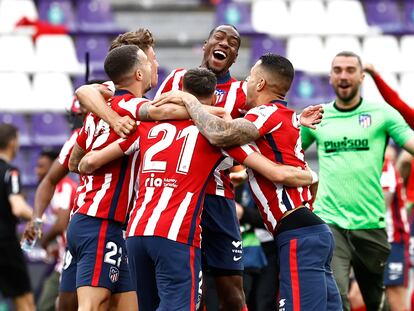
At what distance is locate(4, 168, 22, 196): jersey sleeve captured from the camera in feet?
39.2

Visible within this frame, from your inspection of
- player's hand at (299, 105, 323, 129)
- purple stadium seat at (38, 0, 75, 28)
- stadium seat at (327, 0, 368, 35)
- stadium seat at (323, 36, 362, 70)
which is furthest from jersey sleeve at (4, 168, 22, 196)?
stadium seat at (327, 0, 368, 35)

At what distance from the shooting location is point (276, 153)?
6883 mm

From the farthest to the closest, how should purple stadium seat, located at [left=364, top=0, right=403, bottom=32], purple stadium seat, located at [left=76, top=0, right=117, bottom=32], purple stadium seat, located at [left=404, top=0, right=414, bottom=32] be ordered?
purple stadium seat, located at [left=404, top=0, right=414, bottom=32]
purple stadium seat, located at [left=364, top=0, right=403, bottom=32]
purple stadium seat, located at [left=76, top=0, right=117, bottom=32]

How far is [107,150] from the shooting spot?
7.20 meters

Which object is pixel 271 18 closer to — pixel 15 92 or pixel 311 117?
pixel 15 92

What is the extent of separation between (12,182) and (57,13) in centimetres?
651

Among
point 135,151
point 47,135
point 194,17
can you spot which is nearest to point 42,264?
point 47,135

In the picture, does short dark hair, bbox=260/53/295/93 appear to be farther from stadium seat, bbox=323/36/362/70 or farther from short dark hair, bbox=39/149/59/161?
stadium seat, bbox=323/36/362/70

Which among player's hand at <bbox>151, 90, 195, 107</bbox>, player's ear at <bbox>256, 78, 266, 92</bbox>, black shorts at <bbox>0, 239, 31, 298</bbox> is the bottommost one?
black shorts at <bbox>0, 239, 31, 298</bbox>

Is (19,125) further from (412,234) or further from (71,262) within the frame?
(71,262)

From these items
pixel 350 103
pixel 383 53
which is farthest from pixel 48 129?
pixel 350 103

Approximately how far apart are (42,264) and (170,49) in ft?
17.5

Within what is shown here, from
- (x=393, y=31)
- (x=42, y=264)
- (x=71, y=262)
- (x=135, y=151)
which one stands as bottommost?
(x=42, y=264)

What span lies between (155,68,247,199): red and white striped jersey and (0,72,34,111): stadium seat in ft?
29.0
